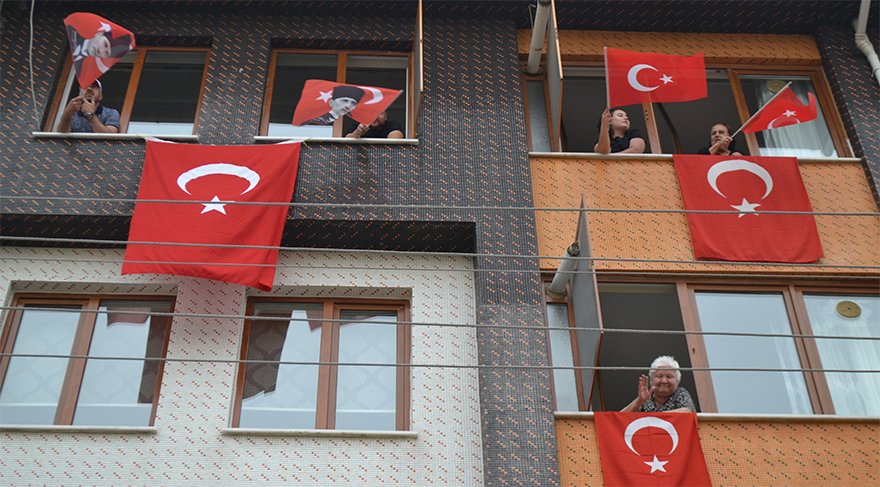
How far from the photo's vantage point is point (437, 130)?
1202cm

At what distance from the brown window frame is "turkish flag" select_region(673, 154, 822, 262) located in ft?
2.63

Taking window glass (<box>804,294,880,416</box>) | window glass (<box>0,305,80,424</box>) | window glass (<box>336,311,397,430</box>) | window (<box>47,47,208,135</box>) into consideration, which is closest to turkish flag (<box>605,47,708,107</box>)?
window glass (<box>804,294,880,416</box>)

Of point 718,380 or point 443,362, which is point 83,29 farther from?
point 718,380

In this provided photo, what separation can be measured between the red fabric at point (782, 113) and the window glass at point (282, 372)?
5.84 meters

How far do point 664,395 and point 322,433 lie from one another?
3522 mm

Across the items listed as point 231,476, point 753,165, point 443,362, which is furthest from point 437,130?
point 231,476

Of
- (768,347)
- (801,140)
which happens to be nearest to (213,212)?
(768,347)

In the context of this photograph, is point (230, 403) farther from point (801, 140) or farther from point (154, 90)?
point (801, 140)

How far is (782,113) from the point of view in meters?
11.9

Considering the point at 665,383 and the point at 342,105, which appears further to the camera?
the point at 342,105

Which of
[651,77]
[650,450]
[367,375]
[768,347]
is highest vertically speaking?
[651,77]

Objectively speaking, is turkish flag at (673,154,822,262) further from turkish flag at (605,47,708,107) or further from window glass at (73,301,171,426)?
window glass at (73,301,171,426)

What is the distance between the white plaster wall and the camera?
9688mm

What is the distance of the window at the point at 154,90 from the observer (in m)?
12.4
